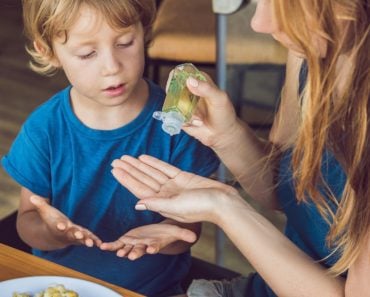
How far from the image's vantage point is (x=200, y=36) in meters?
2.34

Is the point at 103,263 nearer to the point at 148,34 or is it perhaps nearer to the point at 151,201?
the point at 151,201

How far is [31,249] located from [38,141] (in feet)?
0.83

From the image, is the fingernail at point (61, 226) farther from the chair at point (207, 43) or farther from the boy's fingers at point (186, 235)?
the chair at point (207, 43)

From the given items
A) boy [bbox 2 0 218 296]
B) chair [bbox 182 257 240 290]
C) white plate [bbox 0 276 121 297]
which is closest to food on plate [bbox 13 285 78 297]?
white plate [bbox 0 276 121 297]

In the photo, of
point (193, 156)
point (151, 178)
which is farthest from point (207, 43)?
point (151, 178)

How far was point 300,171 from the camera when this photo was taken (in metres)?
1.10

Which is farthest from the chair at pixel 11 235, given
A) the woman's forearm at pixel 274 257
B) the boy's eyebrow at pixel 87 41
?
the woman's forearm at pixel 274 257

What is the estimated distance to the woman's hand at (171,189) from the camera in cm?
114

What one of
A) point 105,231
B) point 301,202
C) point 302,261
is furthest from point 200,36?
point 302,261

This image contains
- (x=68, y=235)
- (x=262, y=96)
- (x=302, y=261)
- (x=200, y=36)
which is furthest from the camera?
(x=262, y=96)

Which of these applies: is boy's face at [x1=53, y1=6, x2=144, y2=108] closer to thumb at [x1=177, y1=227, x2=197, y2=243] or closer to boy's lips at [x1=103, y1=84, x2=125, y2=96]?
boy's lips at [x1=103, y1=84, x2=125, y2=96]

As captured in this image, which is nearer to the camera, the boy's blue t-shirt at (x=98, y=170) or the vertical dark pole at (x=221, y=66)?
the boy's blue t-shirt at (x=98, y=170)

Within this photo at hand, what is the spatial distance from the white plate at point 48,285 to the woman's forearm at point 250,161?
405 millimetres

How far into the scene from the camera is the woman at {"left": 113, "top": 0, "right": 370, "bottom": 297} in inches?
37.3
